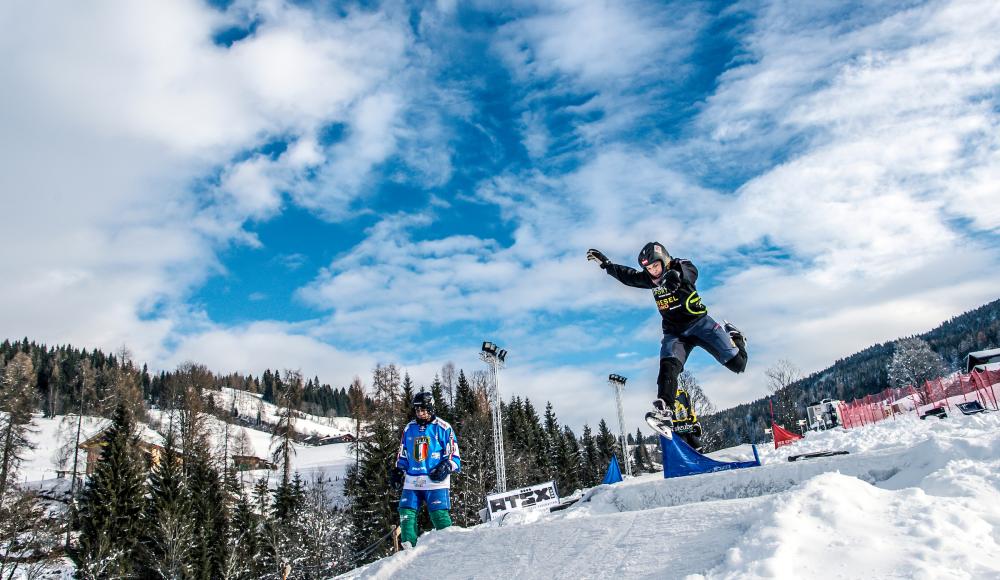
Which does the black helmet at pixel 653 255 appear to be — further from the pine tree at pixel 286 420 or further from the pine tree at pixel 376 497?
the pine tree at pixel 286 420

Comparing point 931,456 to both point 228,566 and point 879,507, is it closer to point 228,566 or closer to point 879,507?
point 879,507

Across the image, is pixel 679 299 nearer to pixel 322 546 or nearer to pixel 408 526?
pixel 408 526

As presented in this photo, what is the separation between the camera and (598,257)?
9227 millimetres

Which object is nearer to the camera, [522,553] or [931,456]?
[522,553]

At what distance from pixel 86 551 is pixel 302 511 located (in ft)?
48.7

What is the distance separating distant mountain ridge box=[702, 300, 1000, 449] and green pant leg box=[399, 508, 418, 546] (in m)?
122

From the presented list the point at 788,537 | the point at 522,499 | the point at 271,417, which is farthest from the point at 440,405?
the point at 271,417

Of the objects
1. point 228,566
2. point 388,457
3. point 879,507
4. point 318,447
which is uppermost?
point 318,447

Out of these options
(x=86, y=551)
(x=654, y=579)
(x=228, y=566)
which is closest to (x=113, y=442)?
(x=86, y=551)

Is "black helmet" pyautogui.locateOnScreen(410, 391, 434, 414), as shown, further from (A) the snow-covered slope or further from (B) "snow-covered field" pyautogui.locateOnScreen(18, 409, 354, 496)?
(A) the snow-covered slope

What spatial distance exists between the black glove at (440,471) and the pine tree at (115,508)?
29.0m

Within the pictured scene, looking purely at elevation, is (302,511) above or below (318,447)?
below

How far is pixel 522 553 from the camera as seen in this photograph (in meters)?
5.77

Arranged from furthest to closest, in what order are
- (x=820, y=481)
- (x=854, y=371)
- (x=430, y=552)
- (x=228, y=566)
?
(x=854, y=371) → (x=228, y=566) → (x=430, y=552) → (x=820, y=481)
